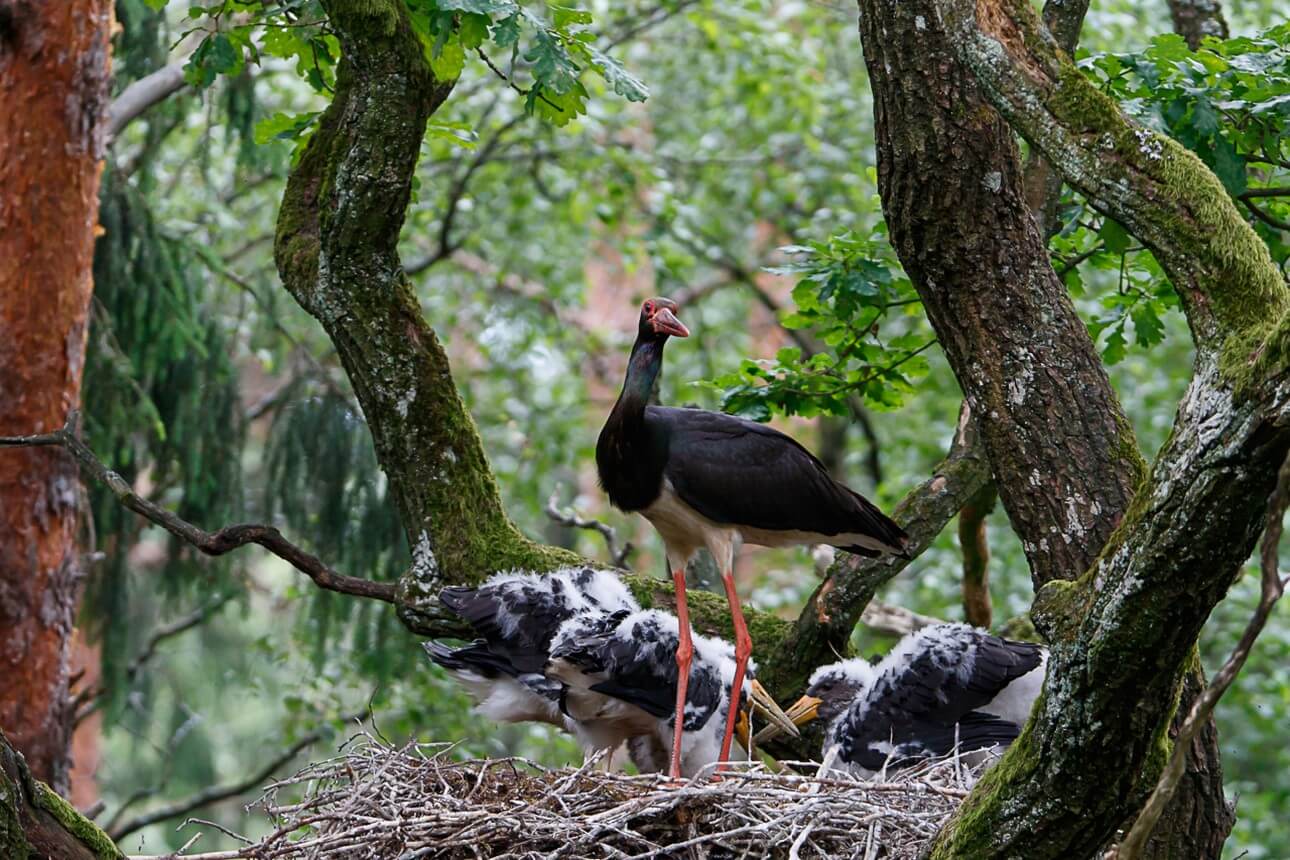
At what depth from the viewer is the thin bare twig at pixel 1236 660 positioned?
82.4 inches

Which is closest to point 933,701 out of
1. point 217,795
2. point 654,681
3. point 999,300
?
point 654,681

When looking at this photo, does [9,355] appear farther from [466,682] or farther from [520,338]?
[520,338]

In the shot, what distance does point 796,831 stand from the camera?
3.81 metres

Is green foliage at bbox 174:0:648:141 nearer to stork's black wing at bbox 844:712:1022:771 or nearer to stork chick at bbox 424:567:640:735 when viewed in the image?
stork chick at bbox 424:567:640:735

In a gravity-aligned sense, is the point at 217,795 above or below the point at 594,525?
below

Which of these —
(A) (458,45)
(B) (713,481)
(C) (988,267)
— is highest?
(A) (458,45)

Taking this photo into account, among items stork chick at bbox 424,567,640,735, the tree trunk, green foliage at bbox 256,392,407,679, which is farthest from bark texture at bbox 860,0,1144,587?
green foliage at bbox 256,392,407,679

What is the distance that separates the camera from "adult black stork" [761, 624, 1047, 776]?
4.99 m

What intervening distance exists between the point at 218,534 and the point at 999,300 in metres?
2.64

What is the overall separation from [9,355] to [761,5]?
6.72 m

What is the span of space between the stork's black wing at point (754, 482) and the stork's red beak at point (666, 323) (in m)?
0.32

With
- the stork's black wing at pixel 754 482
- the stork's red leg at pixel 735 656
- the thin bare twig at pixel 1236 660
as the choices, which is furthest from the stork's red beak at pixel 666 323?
the thin bare twig at pixel 1236 660

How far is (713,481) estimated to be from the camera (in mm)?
5047

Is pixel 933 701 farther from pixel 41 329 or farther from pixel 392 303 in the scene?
pixel 41 329
